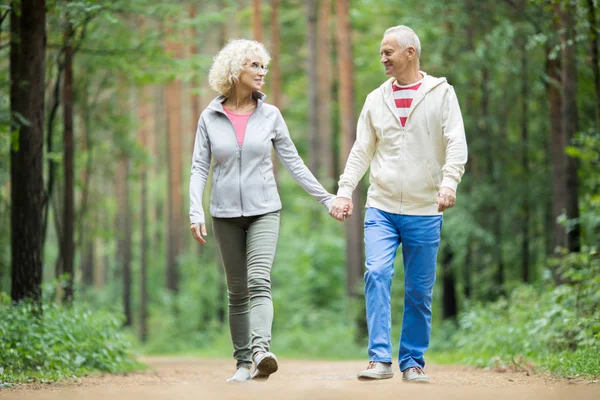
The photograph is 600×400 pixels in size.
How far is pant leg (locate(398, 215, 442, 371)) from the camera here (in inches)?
251

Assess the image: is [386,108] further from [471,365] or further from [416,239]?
[471,365]

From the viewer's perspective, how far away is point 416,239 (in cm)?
639

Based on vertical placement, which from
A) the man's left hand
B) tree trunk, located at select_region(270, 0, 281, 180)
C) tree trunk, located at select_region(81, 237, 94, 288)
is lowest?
tree trunk, located at select_region(81, 237, 94, 288)

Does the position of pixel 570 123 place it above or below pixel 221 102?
above

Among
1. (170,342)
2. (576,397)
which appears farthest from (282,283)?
(576,397)

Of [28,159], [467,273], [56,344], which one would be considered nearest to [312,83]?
[467,273]

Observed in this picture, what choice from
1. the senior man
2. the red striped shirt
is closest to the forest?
the senior man

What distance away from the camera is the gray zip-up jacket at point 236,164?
6527mm

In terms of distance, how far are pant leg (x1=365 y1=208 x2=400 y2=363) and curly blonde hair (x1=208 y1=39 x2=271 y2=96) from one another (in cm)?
147

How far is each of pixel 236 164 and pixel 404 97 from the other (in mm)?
1362

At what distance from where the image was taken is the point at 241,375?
6.51 m

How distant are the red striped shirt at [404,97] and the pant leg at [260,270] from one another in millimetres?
1227

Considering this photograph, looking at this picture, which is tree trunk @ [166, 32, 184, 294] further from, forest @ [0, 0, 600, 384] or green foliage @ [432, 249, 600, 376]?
green foliage @ [432, 249, 600, 376]

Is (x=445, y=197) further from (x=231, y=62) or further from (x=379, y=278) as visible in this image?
(x=231, y=62)
